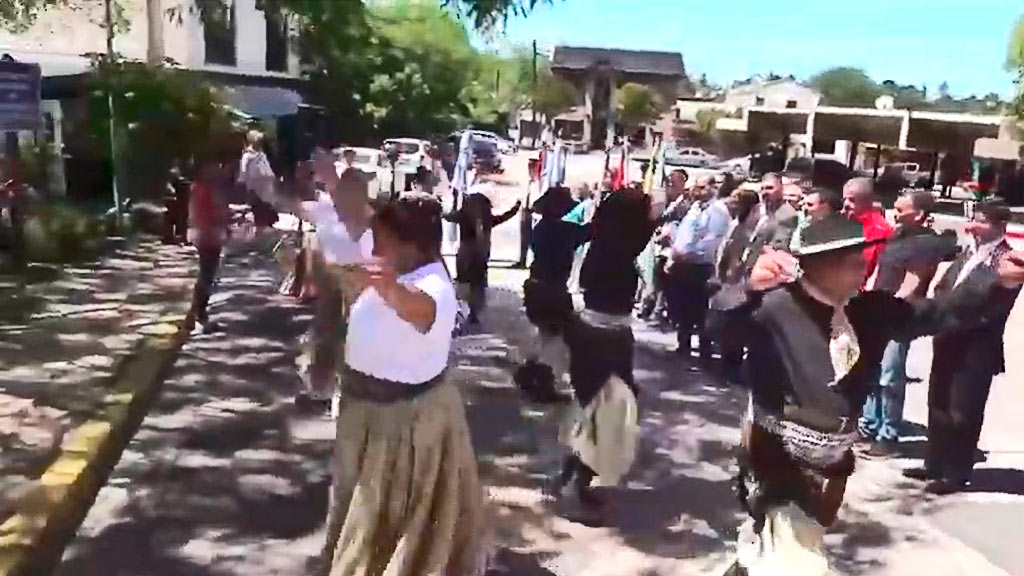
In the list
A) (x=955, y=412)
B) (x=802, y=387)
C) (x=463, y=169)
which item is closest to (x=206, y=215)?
(x=463, y=169)

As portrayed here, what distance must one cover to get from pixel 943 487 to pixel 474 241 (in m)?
5.27

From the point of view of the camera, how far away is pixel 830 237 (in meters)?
3.75

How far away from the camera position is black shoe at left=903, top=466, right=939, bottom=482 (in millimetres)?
6684

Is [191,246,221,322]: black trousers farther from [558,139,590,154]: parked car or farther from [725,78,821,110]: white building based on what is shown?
[725,78,821,110]: white building

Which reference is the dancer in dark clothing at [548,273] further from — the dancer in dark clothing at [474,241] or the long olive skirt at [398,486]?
the long olive skirt at [398,486]

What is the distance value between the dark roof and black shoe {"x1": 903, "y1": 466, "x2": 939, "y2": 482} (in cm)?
836

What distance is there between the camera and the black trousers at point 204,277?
1018 cm

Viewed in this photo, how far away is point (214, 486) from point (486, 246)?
5.21 metres

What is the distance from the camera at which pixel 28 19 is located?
53.4 feet

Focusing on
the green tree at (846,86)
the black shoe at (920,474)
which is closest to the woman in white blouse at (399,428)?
the black shoe at (920,474)

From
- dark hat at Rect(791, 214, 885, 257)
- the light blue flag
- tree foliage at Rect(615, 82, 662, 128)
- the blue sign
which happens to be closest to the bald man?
dark hat at Rect(791, 214, 885, 257)

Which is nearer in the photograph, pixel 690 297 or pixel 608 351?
pixel 608 351

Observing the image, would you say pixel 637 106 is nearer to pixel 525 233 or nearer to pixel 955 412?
pixel 525 233

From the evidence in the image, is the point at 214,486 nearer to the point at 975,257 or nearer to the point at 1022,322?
the point at 975,257
